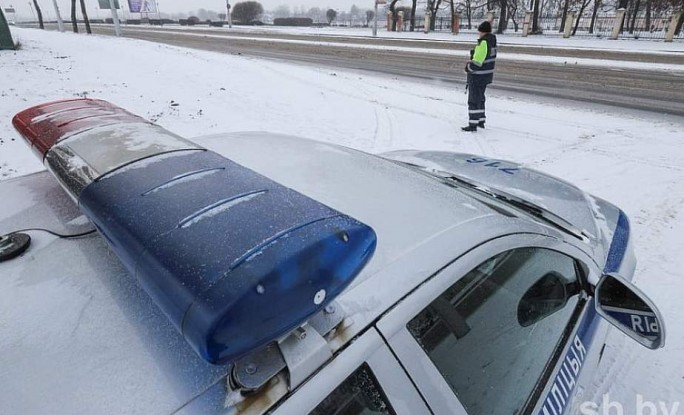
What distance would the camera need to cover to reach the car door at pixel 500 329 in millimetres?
1196

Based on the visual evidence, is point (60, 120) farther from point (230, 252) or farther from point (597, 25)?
point (597, 25)

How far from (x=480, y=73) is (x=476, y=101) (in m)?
0.57

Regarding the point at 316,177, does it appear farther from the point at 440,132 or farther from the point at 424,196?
the point at 440,132

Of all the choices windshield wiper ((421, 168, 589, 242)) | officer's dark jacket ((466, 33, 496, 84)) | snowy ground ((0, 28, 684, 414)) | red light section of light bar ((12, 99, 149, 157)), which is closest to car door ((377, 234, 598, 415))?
windshield wiper ((421, 168, 589, 242))

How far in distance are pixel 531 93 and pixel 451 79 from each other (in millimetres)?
2928

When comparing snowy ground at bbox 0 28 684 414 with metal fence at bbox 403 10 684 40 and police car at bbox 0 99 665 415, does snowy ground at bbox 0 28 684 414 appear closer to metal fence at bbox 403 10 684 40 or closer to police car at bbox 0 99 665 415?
police car at bbox 0 99 665 415

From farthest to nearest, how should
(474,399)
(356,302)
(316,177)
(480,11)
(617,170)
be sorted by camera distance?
(480,11) → (617,170) → (316,177) → (474,399) → (356,302)

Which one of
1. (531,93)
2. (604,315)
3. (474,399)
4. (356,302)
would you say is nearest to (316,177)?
Result: (356,302)

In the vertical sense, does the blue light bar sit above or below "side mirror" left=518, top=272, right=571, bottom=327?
above

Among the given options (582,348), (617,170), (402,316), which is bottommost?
(617,170)

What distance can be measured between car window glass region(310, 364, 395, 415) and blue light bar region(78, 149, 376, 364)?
265 millimetres

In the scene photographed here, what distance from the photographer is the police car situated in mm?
878

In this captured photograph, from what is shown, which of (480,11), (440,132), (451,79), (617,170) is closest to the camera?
(617,170)

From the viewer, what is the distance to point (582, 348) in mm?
1937
